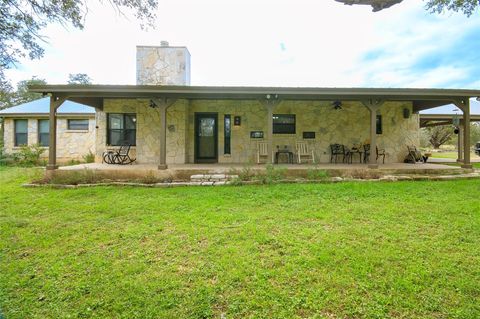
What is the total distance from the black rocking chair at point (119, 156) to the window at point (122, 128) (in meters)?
0.29

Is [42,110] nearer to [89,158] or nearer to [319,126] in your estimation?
[89,158]

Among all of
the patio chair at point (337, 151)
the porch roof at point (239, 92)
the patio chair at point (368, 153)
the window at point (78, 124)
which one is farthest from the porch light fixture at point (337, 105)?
the window at point (78, 124)

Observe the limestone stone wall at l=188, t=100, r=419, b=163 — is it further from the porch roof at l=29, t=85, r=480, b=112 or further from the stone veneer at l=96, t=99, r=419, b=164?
the porch roof at l=29, t=85, r=480, b=112

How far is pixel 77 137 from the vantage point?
40.8ft

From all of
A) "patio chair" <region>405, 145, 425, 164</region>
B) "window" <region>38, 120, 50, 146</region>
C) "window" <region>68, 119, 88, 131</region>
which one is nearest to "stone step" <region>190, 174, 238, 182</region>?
"patio chair" <region>405, 145, 425, 164</region>

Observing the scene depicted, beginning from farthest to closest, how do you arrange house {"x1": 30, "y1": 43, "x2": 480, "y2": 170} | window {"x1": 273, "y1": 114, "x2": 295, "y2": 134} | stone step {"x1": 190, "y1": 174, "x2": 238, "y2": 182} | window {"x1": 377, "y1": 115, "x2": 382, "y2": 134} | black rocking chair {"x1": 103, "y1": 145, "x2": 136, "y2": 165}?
window {"x1": 377, "y1": 115, "x2": 382, "y2": 134} → window {"x1": 273, "y1": 114, "x2": 295, "y2": 134} → house {"x1": 30, "y1": 43, "x2": 480, "y2": 170} → black rocking chair {"x1": 103, "y1": 145, "x2": 136, "y2": 165} → stone step {"x1": 190, "y1": 174, "x2": 238, "y2": 182}

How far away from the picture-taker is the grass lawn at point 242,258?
2102 millimetres

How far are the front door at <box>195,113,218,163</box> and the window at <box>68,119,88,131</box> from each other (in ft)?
20.8

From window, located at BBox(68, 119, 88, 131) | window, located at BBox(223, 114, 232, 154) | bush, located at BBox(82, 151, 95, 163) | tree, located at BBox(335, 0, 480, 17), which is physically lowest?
bush, located at BBox(82, 151, 95, 163)

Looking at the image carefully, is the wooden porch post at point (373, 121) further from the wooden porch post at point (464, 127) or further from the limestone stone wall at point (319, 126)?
the wooden porch post at point (464, 127)

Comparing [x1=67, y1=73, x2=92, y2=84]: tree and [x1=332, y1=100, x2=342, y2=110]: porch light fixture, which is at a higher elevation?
[x1=67, y1=73, x2=92, y2=84]: tree

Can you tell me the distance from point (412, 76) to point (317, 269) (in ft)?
94.6

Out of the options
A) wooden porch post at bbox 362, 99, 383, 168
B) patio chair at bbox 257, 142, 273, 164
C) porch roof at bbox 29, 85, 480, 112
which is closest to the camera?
porch roof at bbox 29, 85, 480, 112

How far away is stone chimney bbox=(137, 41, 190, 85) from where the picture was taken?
1222cm
